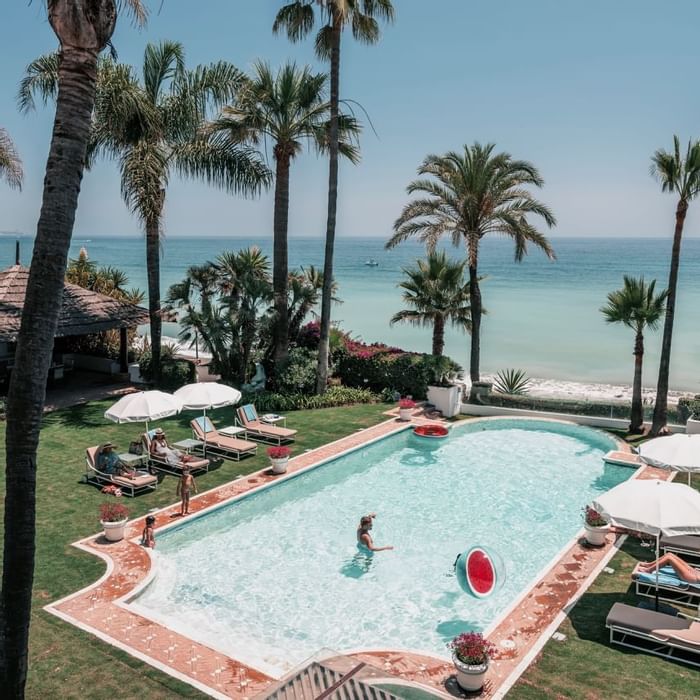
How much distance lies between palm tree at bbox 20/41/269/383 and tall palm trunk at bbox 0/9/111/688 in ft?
53.5

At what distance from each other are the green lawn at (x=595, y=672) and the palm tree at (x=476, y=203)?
14.7m

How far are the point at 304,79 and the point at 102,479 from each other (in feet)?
50.6

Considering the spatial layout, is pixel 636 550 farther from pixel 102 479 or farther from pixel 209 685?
pixel 102 479

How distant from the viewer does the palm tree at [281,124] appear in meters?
22.8

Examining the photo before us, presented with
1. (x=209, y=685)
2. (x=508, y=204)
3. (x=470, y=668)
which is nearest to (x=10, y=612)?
(x=209, y=685)

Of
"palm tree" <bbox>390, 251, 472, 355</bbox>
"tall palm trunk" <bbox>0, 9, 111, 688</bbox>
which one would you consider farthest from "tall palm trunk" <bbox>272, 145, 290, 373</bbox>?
"tall palm trunk" <bbox>0, 9, 111, 688</bbox>

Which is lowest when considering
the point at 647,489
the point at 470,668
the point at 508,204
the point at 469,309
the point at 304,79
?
the point at 470,668

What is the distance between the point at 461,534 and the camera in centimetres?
1401

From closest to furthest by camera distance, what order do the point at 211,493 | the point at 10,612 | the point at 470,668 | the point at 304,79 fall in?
the point at 10,612, the point at 470,668, the point at 211,493, the point at 304,79

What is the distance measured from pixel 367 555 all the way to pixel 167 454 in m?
6.36

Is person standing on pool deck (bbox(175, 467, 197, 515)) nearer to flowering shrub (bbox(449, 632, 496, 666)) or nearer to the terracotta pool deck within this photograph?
the terracotta pool deck

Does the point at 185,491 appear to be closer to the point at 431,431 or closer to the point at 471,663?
the point at 471,663

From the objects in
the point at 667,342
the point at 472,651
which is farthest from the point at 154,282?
the point at 472,651

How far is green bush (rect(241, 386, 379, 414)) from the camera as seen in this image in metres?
23.1
